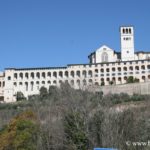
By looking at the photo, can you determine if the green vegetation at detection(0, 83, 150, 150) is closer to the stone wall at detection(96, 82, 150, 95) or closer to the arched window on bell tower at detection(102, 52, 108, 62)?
the stone wall at detection(96, 82, 150, 95)

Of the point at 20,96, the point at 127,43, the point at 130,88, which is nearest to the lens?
the point at 130,88

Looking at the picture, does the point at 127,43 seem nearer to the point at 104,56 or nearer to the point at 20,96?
the point at 104,56

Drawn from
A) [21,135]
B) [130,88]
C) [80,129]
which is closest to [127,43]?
[130,88]

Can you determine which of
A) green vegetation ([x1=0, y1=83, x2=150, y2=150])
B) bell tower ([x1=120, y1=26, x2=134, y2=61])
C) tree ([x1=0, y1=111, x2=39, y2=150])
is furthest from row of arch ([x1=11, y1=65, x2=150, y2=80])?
tree ([x1=0, y1=111, x2=39, y2=150])

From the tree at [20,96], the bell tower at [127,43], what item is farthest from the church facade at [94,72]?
the tree at [20,96]

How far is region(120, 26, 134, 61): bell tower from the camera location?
11650cm

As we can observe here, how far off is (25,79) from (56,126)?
2894 inches

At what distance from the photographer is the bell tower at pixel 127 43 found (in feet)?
382

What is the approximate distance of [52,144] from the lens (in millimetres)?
41656

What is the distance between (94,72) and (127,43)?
12284 mm

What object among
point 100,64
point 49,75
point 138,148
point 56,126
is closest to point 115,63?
point 100,64

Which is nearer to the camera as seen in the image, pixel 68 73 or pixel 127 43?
pixel 68 73

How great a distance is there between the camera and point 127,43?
389 ft

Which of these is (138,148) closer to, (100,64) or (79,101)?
(79,101)
